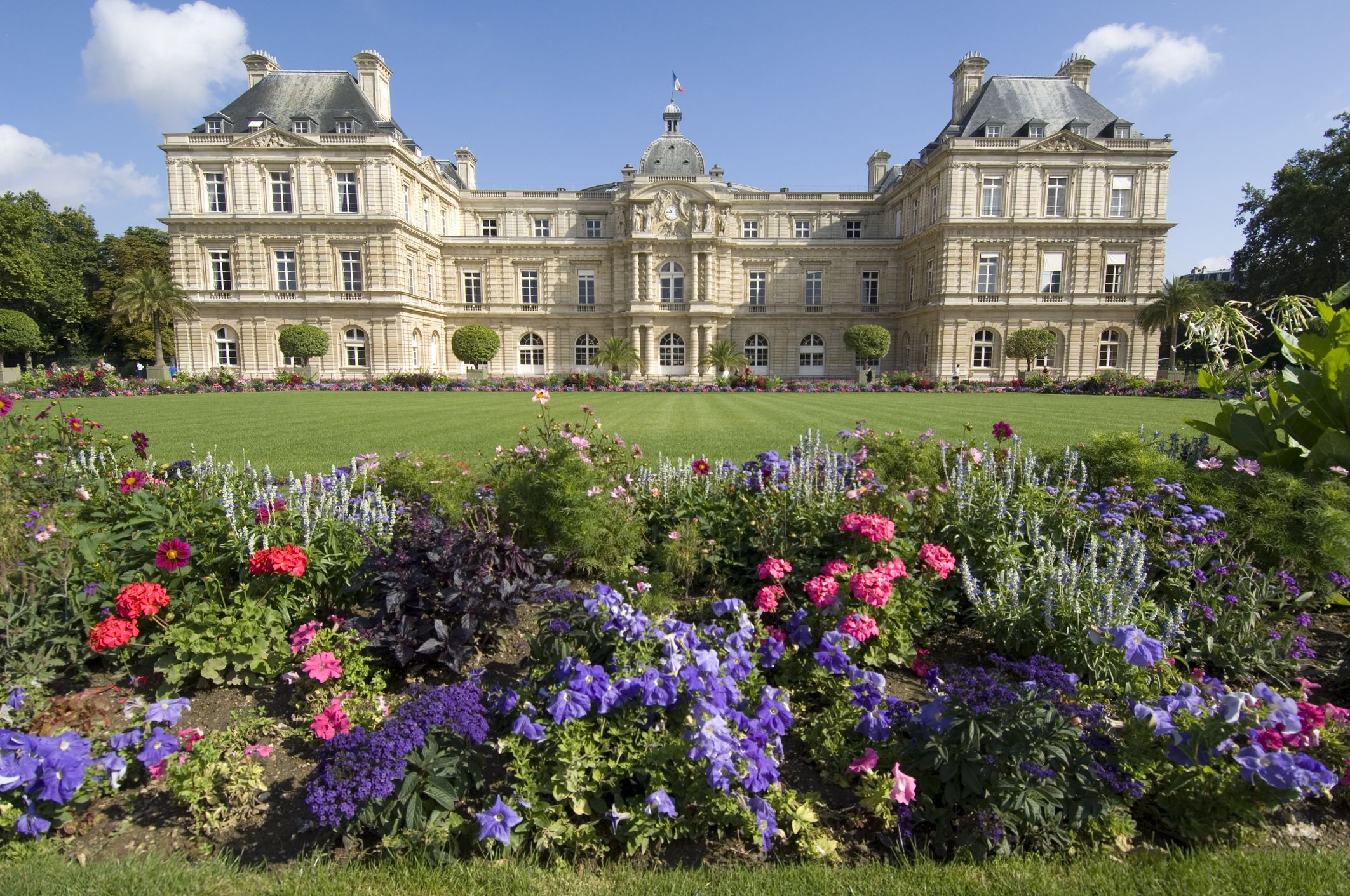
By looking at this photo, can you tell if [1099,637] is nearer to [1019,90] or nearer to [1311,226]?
[1019,90]

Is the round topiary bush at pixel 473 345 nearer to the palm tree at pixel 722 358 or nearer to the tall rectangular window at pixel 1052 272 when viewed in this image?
the palm tree at pixel 722 358

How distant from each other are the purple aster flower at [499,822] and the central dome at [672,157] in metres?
45.2

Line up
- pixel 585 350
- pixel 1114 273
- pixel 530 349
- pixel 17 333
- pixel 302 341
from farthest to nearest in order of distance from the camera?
pixel 530 349, pixel 585 350, pixel 17 333, pixel 1114 273, pixel 302 341

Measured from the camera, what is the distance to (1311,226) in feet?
115

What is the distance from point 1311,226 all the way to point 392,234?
160 feet

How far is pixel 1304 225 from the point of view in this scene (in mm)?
35062

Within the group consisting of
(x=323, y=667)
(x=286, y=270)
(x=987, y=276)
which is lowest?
(x=323, y=667)

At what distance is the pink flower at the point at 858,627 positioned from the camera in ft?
10.1

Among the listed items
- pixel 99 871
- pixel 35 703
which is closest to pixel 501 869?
pixel 99 871

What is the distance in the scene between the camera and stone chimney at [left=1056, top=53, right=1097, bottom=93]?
36500mm

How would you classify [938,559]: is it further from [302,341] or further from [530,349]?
[530,349]

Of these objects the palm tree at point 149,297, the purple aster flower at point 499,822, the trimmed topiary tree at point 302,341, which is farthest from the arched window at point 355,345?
the purple aster flower at point 499,822

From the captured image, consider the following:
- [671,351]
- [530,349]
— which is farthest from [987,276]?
[530,349]

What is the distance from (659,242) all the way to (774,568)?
124 ft
